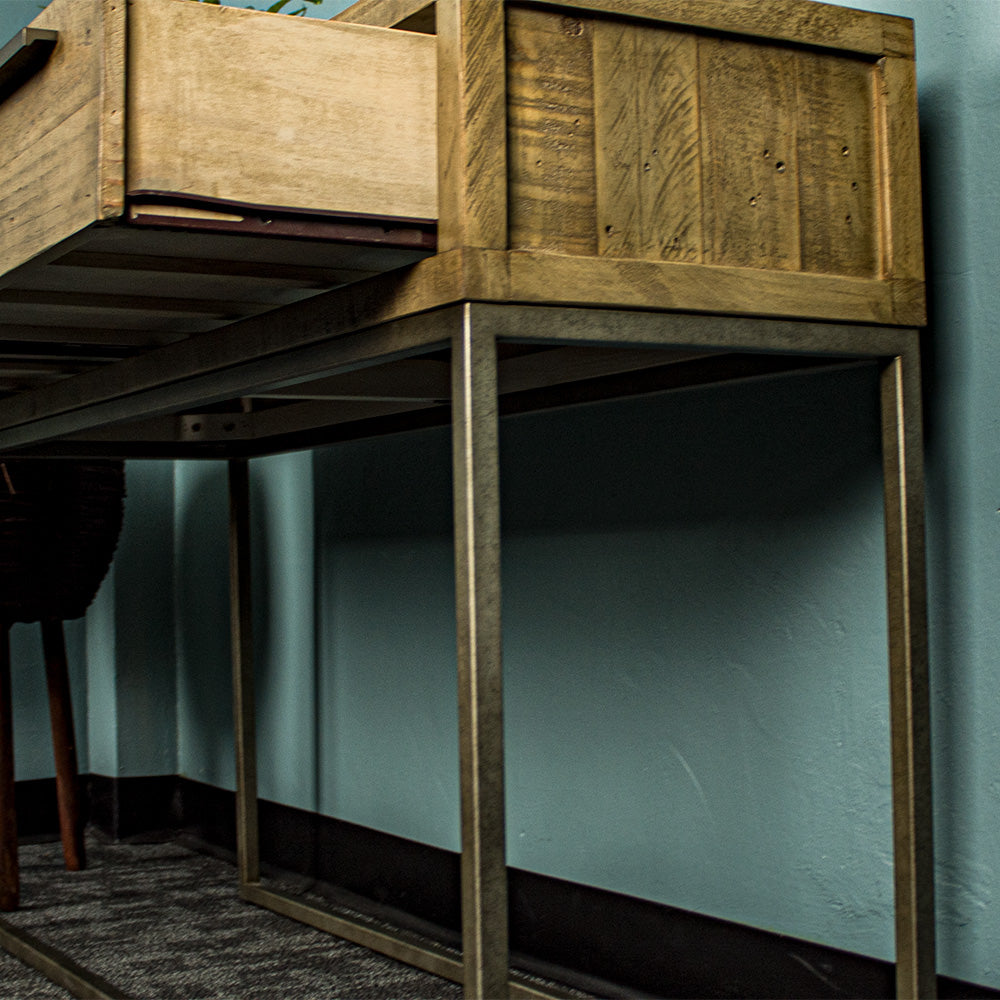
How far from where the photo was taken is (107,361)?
1808 millimetres

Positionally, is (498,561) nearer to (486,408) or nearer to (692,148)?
(486,408)

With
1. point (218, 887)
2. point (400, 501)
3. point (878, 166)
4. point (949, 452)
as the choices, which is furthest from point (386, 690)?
point (878, 166)

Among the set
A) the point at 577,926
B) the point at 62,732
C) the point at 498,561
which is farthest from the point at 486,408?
the point at 62,732

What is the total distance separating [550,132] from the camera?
1122mm

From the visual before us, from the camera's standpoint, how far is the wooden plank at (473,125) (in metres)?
1.08

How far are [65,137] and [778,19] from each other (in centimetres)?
64

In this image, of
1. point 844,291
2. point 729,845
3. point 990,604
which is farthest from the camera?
point 729,845

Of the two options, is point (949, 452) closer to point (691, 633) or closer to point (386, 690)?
point (691, 633)

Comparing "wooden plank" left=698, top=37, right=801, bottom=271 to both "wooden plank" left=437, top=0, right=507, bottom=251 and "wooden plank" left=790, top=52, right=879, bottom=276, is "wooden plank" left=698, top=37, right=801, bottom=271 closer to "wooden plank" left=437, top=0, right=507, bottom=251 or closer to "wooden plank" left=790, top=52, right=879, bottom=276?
"wooden plank" left=790, top=52, right=879, bottom=276

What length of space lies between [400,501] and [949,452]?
3.82 feet

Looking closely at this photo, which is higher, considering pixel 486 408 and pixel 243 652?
pixel 486 408

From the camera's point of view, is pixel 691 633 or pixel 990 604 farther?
pixel 691 633

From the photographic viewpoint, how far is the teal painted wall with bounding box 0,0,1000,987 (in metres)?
1.38

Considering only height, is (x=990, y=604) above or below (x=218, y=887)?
above
